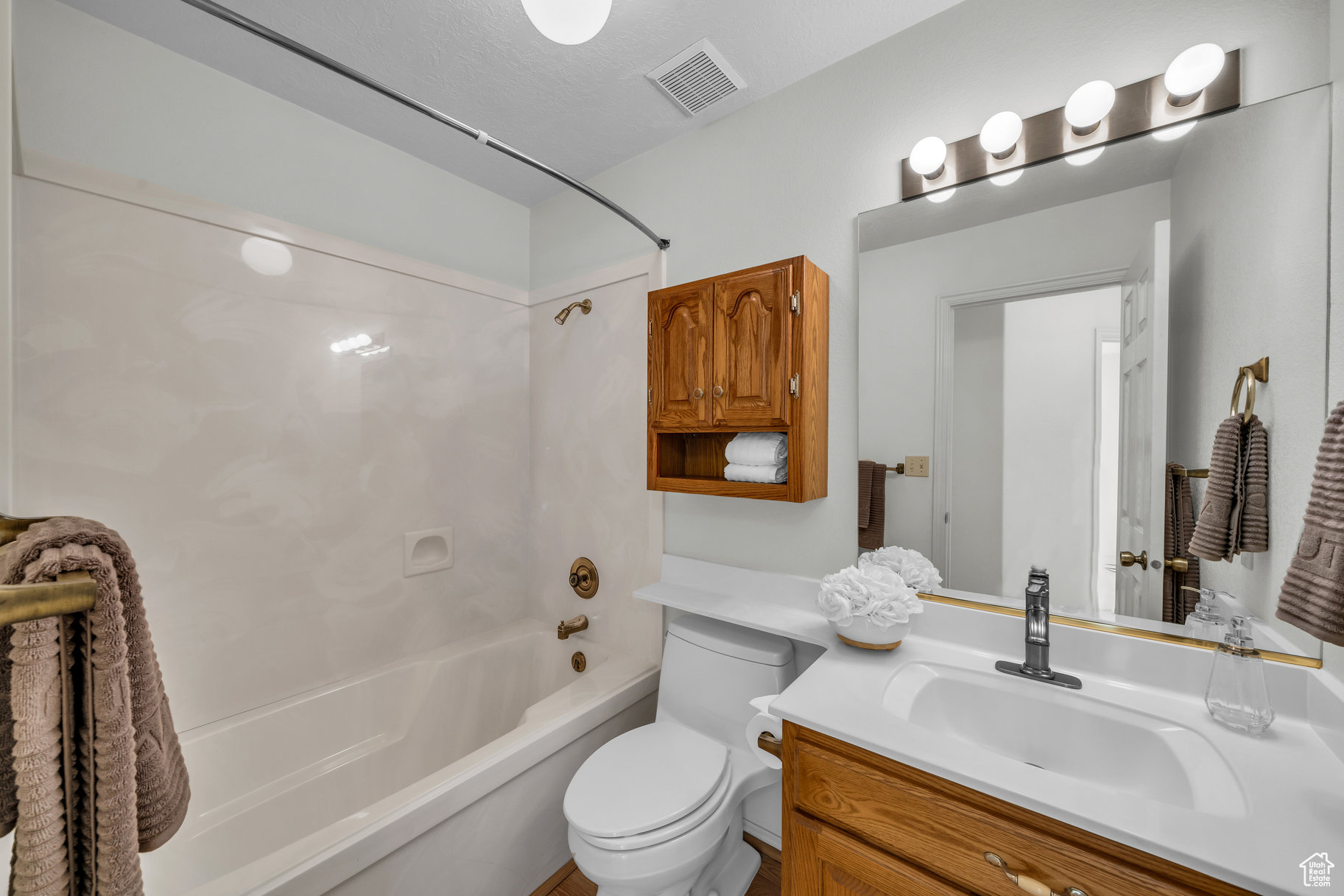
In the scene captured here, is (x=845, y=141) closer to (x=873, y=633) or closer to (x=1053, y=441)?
(x=1053, y=441)

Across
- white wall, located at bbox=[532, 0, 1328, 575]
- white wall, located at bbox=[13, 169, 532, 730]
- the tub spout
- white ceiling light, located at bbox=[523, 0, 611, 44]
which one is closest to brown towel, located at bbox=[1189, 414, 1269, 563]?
white wall, located at bbox=[532, 0, 1328, 575]

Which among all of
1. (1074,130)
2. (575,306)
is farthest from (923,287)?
(575,306)

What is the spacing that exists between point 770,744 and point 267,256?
206 cm

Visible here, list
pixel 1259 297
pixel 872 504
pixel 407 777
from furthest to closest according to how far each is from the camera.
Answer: pixel 407 777
pixel 872 504
pixel 1259 297

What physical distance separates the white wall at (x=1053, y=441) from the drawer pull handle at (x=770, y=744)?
2.17ft

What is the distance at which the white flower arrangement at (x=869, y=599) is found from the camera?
122cm

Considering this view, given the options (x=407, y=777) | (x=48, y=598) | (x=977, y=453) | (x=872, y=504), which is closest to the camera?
(x=48, y=598)

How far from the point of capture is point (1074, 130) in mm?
1192

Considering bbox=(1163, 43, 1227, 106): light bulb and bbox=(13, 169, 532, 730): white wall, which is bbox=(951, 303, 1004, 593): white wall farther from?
bbox=(13, 169, 532, 730): white wall

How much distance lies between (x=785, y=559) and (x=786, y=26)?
1.52 meters

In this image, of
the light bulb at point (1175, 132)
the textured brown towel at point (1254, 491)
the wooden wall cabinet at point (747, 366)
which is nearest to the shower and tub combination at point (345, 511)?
the wooden wall cabinet at point (747, 366)

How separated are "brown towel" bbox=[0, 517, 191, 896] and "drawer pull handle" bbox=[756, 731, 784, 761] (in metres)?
1.01

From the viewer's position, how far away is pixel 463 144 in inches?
77.9

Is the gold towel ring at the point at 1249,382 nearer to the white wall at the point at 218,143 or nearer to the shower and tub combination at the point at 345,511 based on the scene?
the shower and tub combination at the point at 345,511
